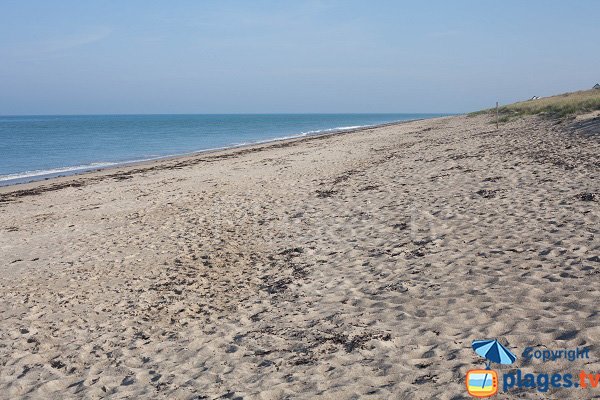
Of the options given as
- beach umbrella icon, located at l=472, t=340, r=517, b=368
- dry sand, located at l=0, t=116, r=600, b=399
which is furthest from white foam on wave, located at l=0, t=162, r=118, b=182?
beach umbrella icon, located at l=472, t=340, r=517, b=368

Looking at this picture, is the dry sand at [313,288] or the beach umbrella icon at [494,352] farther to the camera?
the dry sand at [313,288]

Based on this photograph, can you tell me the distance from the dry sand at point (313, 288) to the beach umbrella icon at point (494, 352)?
0.28 ft

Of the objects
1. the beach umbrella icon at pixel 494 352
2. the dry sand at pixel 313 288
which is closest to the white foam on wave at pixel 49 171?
the dry sand at pixel 313 288

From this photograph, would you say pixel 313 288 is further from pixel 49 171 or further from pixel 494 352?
pixel 49 171

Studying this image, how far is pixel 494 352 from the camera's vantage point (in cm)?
454

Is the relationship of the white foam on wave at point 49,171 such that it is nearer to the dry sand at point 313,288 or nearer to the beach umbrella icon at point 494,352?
the dry sand at point 313,288

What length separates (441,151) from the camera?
1931 centimetres

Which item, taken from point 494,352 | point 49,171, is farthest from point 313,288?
point 49,171

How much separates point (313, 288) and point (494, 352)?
9.80 ft

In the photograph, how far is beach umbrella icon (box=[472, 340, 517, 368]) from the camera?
14.5 ft

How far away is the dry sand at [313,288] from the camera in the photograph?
4.90 metres

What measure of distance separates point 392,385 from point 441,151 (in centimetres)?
1591

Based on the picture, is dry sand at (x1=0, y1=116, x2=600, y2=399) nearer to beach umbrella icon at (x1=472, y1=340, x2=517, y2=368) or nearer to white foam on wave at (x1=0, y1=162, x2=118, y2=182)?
beach umbrella icon at (x1=472, y1=340, x2=517, y2=368)

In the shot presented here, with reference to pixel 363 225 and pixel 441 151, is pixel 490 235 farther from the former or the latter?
pixel 441 151
